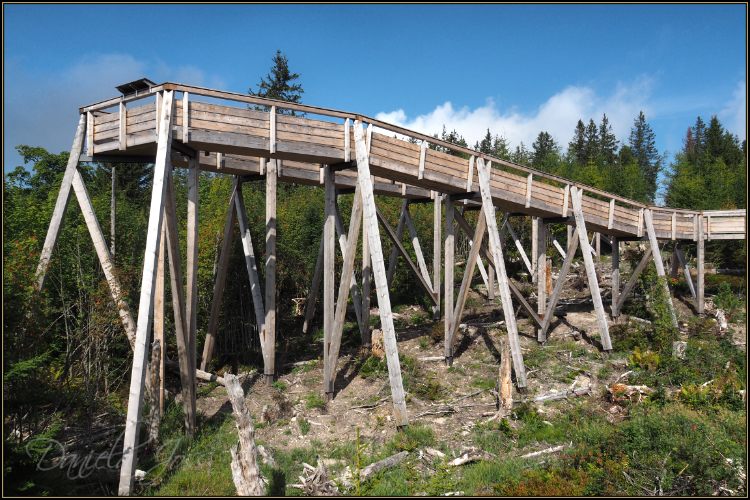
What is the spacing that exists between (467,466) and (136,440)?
5089mm

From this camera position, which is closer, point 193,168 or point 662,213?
point 193,168

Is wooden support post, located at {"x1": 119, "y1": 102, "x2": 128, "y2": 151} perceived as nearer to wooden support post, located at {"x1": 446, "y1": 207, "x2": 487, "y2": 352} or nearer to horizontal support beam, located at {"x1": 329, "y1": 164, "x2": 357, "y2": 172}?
horizontal support beam, located at {"x1": 329, "y1": 164, "x2": 357, "y2": 172}

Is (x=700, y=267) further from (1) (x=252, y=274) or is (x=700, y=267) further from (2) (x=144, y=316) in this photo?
(2) (x=144, y=316)

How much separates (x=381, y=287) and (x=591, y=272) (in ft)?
25.8

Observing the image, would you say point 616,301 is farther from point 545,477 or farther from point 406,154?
point 545,477

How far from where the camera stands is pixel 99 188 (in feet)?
76.1

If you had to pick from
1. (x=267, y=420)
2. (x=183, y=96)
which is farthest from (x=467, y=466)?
(x=183, y=96)

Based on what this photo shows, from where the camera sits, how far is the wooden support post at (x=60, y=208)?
26.6 feet

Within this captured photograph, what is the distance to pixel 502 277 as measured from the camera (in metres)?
11.7

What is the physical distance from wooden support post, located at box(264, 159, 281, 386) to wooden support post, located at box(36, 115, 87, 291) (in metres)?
3.91

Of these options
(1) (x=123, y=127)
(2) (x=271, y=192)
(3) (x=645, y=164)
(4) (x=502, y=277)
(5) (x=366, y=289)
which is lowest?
(5) (x=366, y=289)

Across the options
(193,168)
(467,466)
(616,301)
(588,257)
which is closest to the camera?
(467,466)

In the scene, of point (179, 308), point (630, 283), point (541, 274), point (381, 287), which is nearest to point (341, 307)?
point (381, 287)

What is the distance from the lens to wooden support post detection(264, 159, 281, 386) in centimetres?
1098
